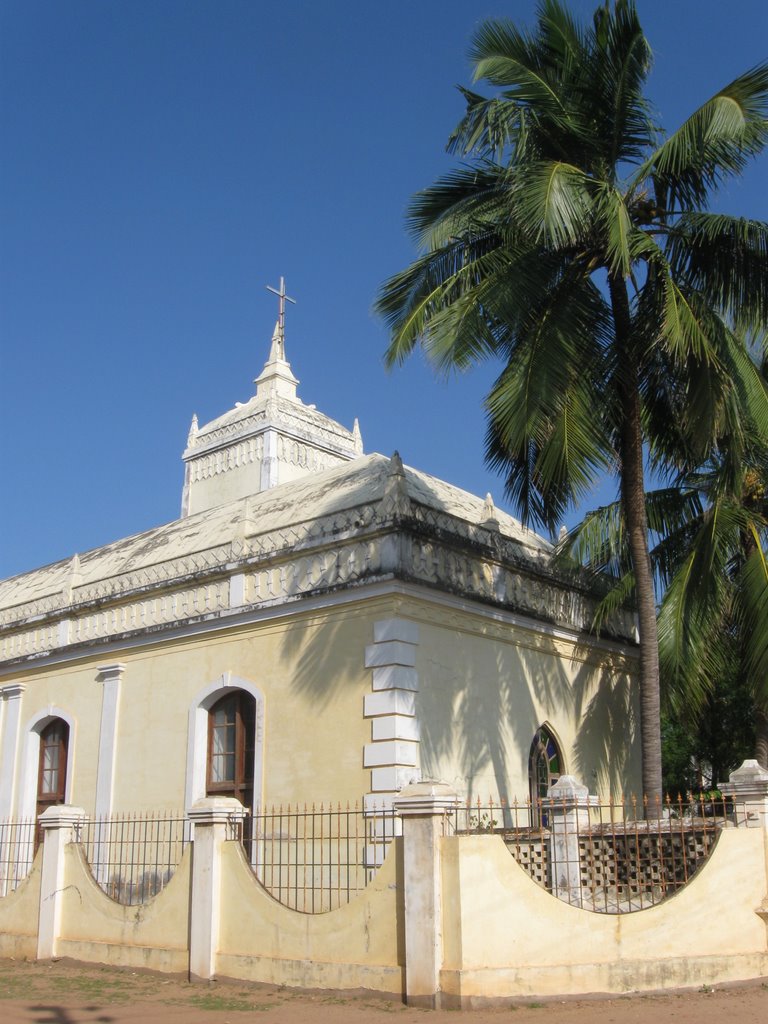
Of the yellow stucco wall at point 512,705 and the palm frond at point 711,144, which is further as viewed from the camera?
the yellow stucco wall at point 512,705

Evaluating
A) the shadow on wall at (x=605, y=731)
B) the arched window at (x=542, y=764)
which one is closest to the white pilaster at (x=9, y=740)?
the arched window at (x=542, y=764)

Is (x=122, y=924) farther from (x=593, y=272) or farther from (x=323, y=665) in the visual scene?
(x=593, y=272)

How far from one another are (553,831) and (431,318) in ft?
19.4

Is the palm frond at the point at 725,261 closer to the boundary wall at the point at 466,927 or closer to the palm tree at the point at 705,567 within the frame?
the palm tree at the point at 705,567

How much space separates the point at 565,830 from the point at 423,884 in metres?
2.71

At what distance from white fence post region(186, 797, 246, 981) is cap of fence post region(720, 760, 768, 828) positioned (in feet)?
15.8

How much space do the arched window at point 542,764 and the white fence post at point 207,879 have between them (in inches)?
196

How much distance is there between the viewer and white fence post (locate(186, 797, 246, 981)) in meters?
10.1

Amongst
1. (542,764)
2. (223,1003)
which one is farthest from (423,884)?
(542,764)

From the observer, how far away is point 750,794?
9703mm

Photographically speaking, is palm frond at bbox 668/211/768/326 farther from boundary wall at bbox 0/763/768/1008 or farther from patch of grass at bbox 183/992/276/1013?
patch of grass at bbox 183/992/276/1013

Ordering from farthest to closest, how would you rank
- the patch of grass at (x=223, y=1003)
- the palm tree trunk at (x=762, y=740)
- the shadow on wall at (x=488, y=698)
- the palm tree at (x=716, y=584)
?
the palm tree trunk at (x=762, y=740) → the palm tree at (x=716, y=584) → the shadow on wall at (x=488, y=698) → the patch of grass at (x=223, y=1003)

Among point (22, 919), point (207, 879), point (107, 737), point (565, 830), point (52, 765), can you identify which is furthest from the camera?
point (52, 765)

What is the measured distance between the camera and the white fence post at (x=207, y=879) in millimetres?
10102
